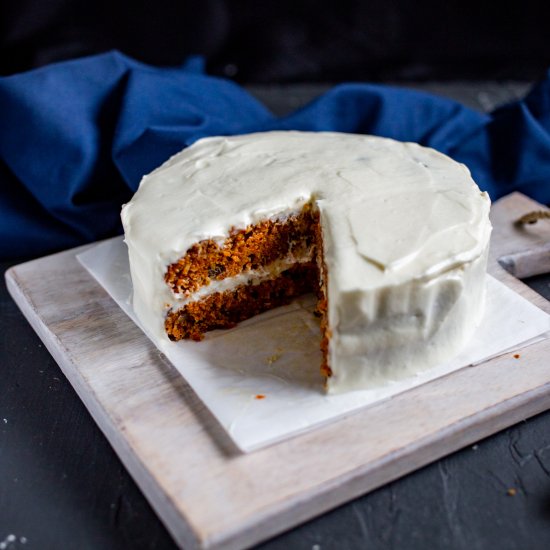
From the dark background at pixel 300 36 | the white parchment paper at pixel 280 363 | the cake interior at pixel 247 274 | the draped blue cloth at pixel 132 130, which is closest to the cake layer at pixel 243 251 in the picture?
the cake interior at pixel 247 274

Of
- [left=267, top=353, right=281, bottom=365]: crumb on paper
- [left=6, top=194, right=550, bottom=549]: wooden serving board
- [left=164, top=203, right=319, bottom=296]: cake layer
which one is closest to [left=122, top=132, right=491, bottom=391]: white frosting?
[left=164, top=203, right=319, bottom=296]: cake layer

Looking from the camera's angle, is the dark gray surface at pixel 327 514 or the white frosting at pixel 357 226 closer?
the dark gray surface at pixel 327 514

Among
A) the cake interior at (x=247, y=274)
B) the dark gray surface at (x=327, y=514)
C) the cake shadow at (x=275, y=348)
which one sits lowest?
the dark gray surface at (x=327, y=514)

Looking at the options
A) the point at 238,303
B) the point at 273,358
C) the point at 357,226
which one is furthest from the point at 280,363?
the point at 357,226

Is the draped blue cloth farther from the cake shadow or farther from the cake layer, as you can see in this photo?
the cake shadow

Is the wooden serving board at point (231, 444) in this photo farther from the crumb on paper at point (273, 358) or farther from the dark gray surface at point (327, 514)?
the crumb on paper at point (273, 358)

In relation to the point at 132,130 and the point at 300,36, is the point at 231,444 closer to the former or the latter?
the point at 132,130
